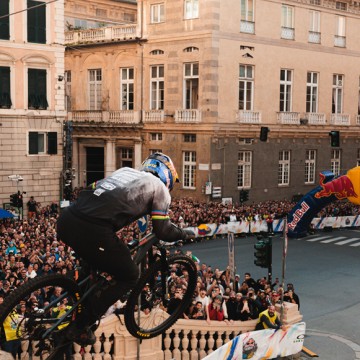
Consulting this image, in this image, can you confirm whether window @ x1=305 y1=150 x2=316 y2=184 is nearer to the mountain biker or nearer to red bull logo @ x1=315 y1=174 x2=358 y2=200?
red bull logo @ x1=315 y1=174 x2=358 y2=200

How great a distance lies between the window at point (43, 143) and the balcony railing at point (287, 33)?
57.5 ft

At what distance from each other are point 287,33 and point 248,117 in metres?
6.93

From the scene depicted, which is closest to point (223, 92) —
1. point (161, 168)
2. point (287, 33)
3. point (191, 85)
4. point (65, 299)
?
point (191, 85)

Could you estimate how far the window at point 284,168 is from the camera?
45.2 m

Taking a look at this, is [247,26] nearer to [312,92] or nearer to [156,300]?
[312,92]

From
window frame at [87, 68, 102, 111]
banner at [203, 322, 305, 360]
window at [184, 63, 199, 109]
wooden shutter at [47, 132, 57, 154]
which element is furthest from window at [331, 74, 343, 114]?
banner at [203, 322, 305, 360]

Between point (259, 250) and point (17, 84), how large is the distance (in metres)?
22.2

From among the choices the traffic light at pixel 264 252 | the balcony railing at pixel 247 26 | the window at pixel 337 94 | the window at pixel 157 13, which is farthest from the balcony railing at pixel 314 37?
the traffic light at pixel 264 252

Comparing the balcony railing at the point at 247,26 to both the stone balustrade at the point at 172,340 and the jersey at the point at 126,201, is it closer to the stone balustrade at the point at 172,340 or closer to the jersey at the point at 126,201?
the stone balustrade at the point at 172,340

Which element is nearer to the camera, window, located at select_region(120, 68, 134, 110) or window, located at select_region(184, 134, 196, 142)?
window, located at select_region(184, 134, 196, 142)

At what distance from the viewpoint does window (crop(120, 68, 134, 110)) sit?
45594 millimetres

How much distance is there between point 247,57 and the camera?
138 feet

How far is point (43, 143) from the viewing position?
37.2 m

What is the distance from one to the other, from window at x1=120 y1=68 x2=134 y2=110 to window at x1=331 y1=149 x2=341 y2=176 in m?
16.0
